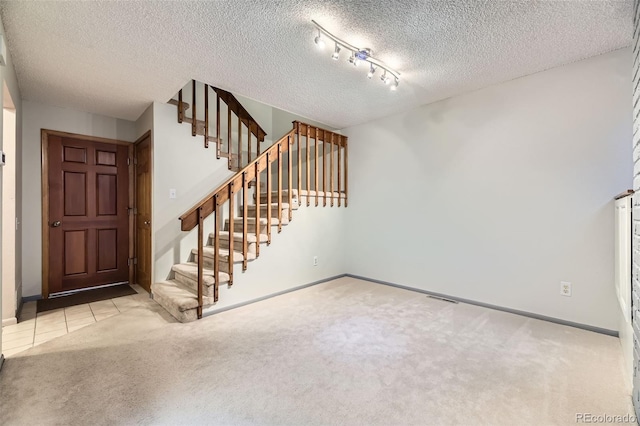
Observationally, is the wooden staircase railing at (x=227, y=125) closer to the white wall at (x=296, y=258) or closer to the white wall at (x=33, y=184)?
the white wall at (x=296, y=258)

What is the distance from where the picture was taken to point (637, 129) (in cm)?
158

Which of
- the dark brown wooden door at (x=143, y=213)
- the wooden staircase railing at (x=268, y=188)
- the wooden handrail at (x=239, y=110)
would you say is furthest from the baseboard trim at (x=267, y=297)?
the wooden handrail at (x=239, y=110)

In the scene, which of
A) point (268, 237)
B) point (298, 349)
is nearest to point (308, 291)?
point (268, 237)

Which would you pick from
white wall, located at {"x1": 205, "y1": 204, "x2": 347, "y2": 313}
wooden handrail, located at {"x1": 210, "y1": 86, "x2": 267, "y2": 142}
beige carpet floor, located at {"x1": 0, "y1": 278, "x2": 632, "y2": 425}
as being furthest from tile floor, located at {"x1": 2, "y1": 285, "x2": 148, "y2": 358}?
wooden handrail, located at {"x1": 210, "y1": 86, "x2": 267, "y2": 142}

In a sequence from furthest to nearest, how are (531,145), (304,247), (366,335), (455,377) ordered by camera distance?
(304,247)
(531,145)
(366,335)
(455,377)

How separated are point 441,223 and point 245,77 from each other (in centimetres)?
271

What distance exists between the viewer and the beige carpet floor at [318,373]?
152 centimetres

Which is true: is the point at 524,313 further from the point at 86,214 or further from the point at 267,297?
the point at 86,214

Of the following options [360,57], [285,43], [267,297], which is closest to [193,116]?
[285,43]

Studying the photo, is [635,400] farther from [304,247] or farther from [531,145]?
[304,247]

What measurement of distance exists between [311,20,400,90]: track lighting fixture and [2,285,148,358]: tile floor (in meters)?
3.20

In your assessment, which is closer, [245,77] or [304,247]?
[245,77]

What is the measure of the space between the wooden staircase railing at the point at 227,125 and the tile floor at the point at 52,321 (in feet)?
6.99

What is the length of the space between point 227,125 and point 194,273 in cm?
214
